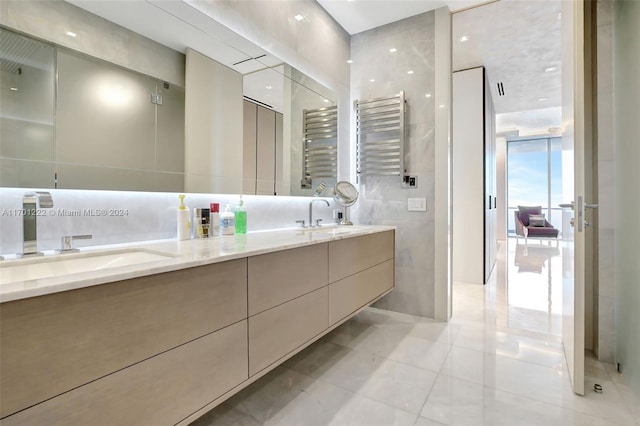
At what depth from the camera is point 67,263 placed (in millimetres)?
1113

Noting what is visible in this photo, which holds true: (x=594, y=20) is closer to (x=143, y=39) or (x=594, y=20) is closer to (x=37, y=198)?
(x=143, y=39)

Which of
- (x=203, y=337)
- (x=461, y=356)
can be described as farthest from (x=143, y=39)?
(x=461, y=356)

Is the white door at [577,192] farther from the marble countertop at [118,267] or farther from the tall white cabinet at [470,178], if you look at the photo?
the tall white cabinet at [470,178]

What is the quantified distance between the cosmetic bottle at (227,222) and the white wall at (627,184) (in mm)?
2187

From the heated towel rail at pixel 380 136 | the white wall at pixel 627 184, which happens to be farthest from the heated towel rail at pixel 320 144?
the white wall at pixel 627 184

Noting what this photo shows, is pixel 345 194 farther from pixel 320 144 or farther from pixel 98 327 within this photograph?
pixel 98 327

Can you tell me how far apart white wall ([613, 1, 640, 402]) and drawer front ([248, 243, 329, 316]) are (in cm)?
166

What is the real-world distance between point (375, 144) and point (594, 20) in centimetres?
174

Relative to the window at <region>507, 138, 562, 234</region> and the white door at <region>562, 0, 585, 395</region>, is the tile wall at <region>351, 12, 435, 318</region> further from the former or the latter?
the window at <region>507, 138, 562, 234</region>

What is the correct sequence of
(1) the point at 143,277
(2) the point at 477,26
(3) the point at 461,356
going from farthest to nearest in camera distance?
(2) the point at 477,26 < (3) the point at 461,356 < (1) the point at 143,277

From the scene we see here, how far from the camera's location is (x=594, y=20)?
83.6 inches

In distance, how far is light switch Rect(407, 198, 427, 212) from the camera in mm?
2756

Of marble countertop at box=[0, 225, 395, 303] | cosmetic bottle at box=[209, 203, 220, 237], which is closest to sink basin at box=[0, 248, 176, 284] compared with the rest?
marble countertop at box=[0, 225, 395, 303]

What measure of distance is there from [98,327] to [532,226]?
8.74 m
